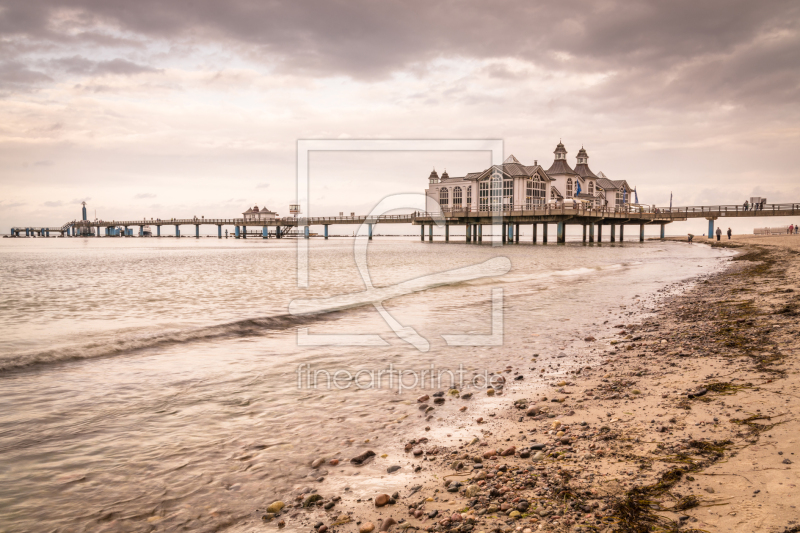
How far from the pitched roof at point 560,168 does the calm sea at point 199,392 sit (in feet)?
268

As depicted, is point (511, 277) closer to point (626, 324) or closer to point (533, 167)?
point (626, 324)

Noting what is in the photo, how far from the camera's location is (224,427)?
5609mm

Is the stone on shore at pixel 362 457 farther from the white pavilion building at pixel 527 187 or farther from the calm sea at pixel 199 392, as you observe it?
the white pavilion building at pixel 527 187

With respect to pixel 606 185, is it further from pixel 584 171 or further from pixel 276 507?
pixel 276 507

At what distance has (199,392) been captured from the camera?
6984mm

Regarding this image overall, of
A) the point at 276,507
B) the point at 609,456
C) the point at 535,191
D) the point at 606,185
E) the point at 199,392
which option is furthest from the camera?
the point at 606,185

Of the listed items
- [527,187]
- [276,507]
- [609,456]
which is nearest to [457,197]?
[527,187]

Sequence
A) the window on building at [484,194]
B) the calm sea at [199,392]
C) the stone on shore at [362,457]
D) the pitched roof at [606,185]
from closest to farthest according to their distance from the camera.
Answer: the calm sea at [199,392]
the stone on shore at [362,457]
the window on building at [484,194]
the pitched roof at [606,185]

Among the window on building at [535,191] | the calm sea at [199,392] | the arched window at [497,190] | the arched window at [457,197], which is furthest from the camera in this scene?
the arched window at [457,197]

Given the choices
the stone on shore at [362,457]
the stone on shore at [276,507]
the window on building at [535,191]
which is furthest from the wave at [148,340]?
the window on building at [535,191]

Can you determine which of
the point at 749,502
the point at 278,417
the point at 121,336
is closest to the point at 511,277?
the point at 121,336

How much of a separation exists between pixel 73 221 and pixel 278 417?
8879 inches

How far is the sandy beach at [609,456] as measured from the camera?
3.08m

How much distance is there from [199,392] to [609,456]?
5.77m
